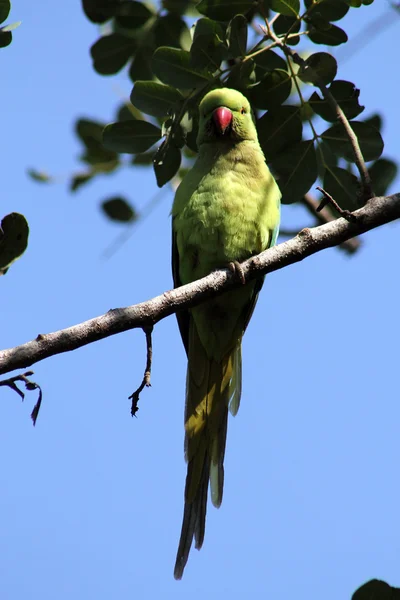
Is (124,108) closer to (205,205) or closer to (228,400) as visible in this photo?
(205,205)

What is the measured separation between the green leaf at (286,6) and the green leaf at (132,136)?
739 millimetres

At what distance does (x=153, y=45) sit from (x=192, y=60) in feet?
1.98

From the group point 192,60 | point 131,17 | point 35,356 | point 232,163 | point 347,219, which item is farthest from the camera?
point 232,163

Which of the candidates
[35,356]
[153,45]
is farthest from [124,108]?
[35,356]

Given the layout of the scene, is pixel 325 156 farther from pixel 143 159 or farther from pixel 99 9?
pixel 99 9

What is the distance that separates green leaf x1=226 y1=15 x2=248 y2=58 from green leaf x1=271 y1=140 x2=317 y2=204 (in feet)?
1.72

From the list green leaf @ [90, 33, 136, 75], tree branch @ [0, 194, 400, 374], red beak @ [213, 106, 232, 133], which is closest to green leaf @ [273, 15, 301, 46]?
red beak @ [213, 106, 232, 133]

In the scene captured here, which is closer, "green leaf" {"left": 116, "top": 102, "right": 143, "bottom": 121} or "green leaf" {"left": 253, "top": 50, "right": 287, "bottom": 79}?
"green leaf" {"left": 253, "top": 50, "right": 287, "bottom": 79}

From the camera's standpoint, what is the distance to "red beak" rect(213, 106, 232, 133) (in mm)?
3477

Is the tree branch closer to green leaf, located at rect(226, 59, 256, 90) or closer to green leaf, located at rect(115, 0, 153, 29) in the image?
green leaf, located at rect(226, 59, 256, 90)

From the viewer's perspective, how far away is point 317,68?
113 inches

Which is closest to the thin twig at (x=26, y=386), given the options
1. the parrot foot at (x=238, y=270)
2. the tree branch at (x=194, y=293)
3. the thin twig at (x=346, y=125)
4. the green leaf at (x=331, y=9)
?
the tree branch at (x=194, y=293)

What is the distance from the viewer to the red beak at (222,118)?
11.4ft

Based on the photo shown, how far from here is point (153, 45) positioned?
339 cm
